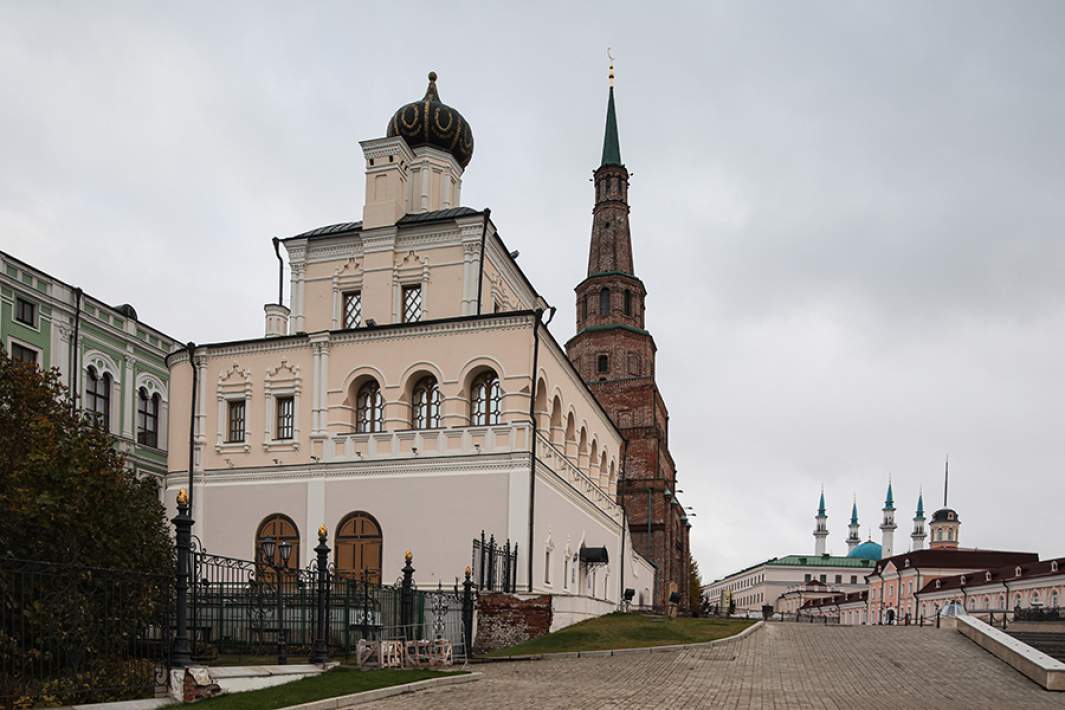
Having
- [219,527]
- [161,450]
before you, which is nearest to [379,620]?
[219,527]

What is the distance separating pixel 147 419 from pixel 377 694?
71.4ft

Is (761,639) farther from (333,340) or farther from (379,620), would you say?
(333,340)

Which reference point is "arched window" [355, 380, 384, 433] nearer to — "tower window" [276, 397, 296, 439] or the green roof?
"tower window" [276, 397, 296, 439]

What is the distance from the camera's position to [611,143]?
202 ft

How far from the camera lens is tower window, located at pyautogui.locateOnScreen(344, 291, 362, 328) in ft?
101

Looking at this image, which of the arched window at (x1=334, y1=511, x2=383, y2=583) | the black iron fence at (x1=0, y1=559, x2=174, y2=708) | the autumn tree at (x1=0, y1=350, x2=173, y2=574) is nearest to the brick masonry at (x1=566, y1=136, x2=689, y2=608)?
the arched window at (x1=334, y1=511, x2=383, y2=583)

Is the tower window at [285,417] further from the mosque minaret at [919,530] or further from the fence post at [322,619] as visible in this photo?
the mosque minaret at [919,530]

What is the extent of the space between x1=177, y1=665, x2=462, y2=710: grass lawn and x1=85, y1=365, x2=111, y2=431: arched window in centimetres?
1743

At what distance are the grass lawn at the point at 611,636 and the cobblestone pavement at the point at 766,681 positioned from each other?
3.29 feet

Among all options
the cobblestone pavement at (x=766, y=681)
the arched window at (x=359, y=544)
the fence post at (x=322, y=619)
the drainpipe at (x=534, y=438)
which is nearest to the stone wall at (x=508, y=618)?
the drainpipe at (x=534, y=438)

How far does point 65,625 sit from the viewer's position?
40.2ft

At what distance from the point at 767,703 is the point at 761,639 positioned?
1241 centimetres

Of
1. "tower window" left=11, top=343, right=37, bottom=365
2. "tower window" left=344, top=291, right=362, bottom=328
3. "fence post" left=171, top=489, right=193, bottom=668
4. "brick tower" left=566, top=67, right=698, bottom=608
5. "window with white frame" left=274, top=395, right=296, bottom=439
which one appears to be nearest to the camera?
"fence post" left=171, top=489, right=193, bottom=668

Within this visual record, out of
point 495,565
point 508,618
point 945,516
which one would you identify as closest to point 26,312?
point 495,565
